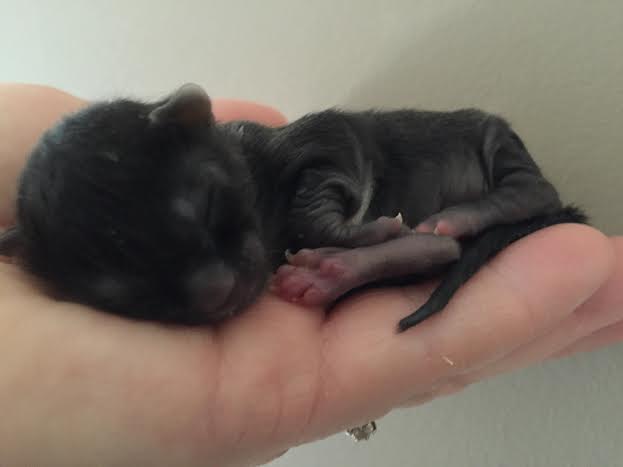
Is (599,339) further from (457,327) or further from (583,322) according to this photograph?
(457,327)

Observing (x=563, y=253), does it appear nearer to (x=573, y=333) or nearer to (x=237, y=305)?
(x=573, y=333)

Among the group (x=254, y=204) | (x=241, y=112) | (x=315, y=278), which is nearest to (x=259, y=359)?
(x=315, y=278)

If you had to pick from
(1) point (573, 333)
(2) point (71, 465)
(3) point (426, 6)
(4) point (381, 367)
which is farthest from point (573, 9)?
(2) point (71, 465)

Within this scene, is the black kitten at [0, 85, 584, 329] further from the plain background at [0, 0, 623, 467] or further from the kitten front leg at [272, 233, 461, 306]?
the plain background at [0, 0, 623, 467]

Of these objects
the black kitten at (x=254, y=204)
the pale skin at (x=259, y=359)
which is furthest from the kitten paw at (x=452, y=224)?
the pale skin at (x=259, y=359)

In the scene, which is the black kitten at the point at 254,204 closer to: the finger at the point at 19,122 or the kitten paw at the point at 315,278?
the kitten paw at the point at 315,278

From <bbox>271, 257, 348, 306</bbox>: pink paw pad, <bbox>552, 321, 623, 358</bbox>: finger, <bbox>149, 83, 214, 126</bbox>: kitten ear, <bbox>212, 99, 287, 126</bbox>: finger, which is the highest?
<bbox>149, 83, 214, 126</bbox>: kitten ear

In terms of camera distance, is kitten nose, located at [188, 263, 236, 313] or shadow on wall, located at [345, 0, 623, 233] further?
shadow on wall, located at [345, 0, 623, 233]

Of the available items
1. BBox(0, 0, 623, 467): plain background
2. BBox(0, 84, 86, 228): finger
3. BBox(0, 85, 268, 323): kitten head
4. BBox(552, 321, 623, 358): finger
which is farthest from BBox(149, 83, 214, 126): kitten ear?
BBox(552, 321, 623, 358): finger
